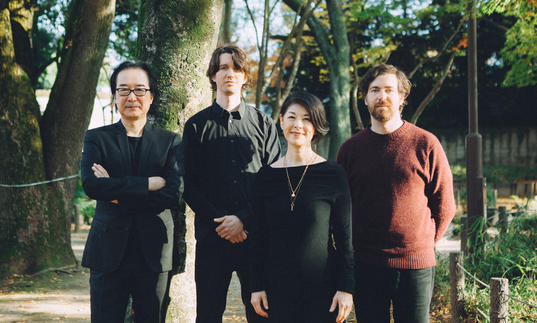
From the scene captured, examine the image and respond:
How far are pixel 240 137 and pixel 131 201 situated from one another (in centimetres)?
91

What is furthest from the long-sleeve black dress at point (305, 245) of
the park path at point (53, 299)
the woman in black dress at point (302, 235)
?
the park path at point (53, 299)

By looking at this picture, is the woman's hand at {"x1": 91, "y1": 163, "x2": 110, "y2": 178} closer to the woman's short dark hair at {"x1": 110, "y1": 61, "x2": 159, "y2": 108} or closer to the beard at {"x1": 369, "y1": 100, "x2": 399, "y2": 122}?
the woman's short dark hair at {"x1": 110, "y1": 61, "x2": 159, "y2": 108}

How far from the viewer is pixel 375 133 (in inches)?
135

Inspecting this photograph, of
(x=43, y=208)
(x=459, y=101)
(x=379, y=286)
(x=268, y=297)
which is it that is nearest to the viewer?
(x=268, y=297)

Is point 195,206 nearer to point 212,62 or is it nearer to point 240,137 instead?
point 240,137

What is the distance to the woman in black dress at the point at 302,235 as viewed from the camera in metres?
2.94

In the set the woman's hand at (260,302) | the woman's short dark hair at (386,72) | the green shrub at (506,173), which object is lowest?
the woman's hand at (260,302)

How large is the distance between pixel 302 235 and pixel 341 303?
1.42 ft

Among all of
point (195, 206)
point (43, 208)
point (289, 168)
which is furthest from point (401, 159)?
point (43, 208)

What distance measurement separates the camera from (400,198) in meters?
3.21

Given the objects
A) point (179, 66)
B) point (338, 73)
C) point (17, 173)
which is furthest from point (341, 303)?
point (338, 73)

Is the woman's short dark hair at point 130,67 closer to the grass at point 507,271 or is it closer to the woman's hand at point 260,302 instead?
the woman's hand at point 260,302

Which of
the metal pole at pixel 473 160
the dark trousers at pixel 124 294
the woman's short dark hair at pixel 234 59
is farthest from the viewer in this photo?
the metal pole at pixel 473 160

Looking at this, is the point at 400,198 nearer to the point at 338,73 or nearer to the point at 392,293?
the point at 392,293
